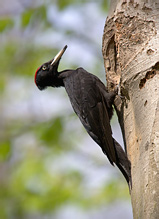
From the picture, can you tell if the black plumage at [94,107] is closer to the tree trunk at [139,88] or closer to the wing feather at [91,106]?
the wing feather at [91,106]

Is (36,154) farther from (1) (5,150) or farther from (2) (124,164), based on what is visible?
(2) (124,164)

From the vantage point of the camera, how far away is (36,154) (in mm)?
10438

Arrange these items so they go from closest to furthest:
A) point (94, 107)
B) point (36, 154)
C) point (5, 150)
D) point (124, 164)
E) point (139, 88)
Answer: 1. point (139, 88)
2. point (124, 164)
3. point (94, 107)
4. point (5, 150)
5. point (36, 154)

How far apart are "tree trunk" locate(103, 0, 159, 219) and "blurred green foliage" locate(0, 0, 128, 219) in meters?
2.41

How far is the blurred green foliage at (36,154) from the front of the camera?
20.6 feet

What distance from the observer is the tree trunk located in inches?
113

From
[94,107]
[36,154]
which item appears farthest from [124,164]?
[36,154]

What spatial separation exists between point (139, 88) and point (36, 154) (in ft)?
24.4

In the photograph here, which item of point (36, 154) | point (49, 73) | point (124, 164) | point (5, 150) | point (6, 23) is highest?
point (6, 23)

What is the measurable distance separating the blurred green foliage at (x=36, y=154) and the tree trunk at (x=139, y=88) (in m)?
2.41

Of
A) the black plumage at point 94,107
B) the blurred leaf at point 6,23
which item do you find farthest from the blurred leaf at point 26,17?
the black plumage at point 94,107

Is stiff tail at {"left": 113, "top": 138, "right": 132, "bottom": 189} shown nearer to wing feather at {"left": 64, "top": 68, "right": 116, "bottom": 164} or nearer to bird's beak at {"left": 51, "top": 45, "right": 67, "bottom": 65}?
wing feather at {"left": 64, "top": 68, "right": 116, "bottom": 164}

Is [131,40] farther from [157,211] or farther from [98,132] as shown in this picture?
[157,211]

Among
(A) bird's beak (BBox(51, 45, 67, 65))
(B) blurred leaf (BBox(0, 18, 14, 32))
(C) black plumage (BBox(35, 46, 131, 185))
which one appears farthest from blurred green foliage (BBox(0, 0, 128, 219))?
(C) black plumage (BBox(35, 46, 131, 185))
